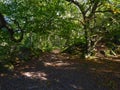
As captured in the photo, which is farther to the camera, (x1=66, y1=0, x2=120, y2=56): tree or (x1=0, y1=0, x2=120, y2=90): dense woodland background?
(x1=66, y1=0, x2=120, y2=56): tree

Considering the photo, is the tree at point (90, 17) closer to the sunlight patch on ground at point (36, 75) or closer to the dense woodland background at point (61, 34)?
the dense woodland background at point (61, 34)

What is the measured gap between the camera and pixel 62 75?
16391mm

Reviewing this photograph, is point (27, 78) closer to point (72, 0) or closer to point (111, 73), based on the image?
point (111, 73)

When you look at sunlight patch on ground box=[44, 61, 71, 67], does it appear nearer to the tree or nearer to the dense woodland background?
the dense woodland background

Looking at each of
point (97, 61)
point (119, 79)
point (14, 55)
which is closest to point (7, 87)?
point (14, 55)

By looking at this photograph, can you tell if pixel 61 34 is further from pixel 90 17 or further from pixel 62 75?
pixel 62 75

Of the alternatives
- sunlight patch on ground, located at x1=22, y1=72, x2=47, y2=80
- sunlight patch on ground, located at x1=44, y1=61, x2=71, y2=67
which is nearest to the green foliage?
sunlight patch on ground, located at x1=44, y1=61, x2=71, y2=67

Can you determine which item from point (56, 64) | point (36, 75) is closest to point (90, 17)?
point (56, 64)

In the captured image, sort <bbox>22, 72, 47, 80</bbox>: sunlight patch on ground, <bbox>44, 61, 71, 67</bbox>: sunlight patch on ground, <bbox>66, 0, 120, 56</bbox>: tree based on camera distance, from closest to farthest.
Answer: <bbox>22, 72, 47, 80</bbox>: sunlight patch on ground
<bbox>44, 61, 71, 67</bbox>: sunlight patch on ground
<bbox>66, 0, 120, 56</bbox>: tree

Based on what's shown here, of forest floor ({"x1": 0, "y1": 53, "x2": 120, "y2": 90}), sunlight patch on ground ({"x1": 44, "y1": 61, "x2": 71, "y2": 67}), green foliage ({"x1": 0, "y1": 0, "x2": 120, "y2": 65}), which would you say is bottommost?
forest floor ({"x1": 0, "y1": 53, "x2": 120, "y2": 90})

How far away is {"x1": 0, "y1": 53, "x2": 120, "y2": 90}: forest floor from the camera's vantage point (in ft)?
47.2

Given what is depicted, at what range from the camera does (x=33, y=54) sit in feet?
68.5

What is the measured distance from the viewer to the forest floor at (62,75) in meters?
14.4

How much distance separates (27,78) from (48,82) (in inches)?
52.0
